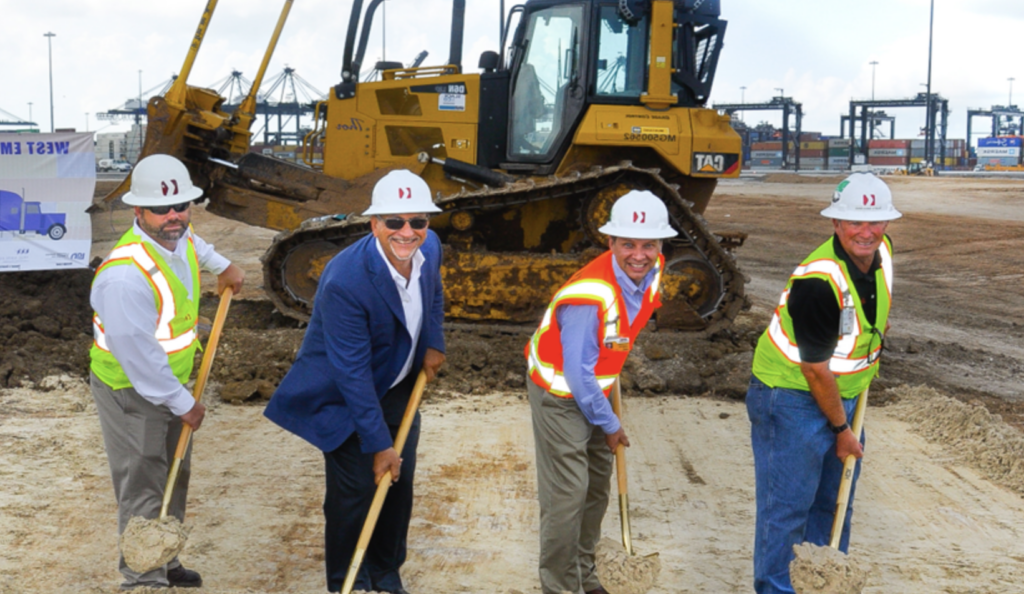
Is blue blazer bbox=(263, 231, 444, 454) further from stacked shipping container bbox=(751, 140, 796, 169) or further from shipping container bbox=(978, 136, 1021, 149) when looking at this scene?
stacked shipping container bbox=(751, 140, 796, 169)

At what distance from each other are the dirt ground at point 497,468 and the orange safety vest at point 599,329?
1125 mm

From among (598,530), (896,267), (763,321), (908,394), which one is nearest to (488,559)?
(598,530)

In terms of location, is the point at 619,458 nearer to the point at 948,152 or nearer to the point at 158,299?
the point at 158,299

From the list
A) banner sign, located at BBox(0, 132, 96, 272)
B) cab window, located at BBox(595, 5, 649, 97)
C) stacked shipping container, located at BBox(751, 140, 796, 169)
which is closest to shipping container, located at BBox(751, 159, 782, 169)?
stacked shipping container, located at BBox(751, 140, 796, 169)

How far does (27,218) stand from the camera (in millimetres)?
10391

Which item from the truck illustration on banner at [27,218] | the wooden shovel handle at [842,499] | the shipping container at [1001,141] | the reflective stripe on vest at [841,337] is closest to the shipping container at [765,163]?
the shipping container at [1001,141]

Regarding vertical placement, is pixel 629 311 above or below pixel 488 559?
above

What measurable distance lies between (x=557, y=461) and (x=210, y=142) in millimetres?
8113

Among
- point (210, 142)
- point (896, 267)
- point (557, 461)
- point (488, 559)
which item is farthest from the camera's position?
point (896, 267)

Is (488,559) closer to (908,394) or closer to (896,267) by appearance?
(908,394)

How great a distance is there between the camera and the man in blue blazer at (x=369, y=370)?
13.2 ft

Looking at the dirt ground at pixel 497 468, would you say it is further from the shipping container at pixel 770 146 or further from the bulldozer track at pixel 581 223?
the shipping container at pixel 770 146

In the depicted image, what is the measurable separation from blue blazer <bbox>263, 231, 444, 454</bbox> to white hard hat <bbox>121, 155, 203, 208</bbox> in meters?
0.77

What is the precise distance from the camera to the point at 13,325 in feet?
31.8
